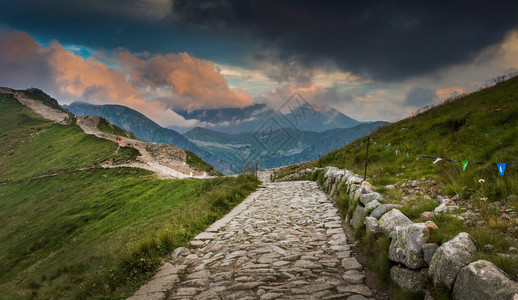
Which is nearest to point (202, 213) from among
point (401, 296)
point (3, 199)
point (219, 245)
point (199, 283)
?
point (219, 245)

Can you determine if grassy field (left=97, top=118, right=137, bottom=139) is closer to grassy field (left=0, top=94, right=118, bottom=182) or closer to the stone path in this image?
grassy field (left=0, top=94, right=118, bottom=182)

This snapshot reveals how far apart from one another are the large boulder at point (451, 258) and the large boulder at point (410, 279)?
28 centimetres

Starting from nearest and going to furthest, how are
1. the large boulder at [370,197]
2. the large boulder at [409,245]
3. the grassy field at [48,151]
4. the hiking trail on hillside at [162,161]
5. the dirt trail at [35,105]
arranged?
Result: the large boulder at [409,245], the large boulder at [370,197], the hiking trail on hillside at [162,161], the grassy field at [48,151], the dirt trail at [35,105]

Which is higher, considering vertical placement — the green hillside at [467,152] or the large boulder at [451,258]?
the green hillside at [467,152]

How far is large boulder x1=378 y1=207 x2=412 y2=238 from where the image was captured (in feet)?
16.5

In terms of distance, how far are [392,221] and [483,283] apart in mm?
2425

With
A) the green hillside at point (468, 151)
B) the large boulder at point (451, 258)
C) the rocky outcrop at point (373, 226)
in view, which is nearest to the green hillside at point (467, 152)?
the green hillside at point (468, 151)

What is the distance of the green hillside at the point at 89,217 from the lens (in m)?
7.32

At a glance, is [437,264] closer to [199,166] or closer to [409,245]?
[409,245]

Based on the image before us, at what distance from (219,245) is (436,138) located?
13.6 metres

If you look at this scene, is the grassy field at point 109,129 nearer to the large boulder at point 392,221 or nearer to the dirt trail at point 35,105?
the dirt trail at point 35,105

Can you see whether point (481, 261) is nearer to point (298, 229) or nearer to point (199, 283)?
point (199, 283)

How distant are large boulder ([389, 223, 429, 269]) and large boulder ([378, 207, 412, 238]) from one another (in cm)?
35

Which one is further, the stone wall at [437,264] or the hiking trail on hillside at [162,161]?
the hiking trail on hillside at [162,161]
